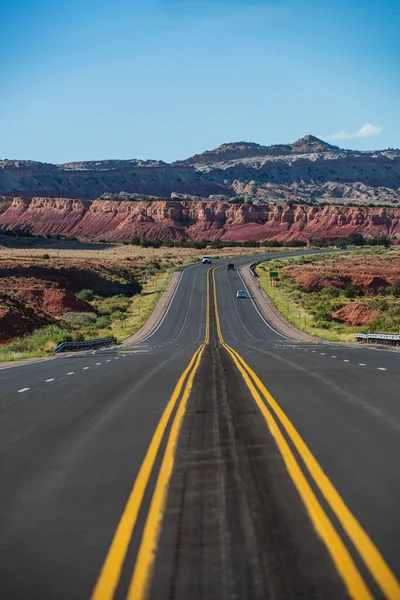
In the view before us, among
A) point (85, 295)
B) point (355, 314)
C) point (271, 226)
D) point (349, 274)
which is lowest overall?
point (355, 314)

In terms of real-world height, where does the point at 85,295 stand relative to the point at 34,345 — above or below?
below

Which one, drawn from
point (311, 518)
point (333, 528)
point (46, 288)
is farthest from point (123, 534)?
point (46, 288)

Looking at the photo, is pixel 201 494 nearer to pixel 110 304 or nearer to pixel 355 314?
pixel 355 314

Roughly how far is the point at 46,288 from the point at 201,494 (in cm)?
6184

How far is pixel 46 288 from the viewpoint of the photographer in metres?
66.7

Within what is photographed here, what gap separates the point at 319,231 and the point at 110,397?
591 feet

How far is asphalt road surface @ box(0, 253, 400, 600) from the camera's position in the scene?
16.4ft

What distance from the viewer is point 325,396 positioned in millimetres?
14406

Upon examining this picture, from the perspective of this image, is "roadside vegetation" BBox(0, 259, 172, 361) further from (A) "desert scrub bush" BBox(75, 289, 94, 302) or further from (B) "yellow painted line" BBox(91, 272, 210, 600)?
(B) "yellow painted line" BBox(91, 272, 210, 600)

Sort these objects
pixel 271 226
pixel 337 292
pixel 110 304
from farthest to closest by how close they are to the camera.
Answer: pixel 271 226 → pixel 337 292 → pixel 110 304

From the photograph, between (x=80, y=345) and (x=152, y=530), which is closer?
(x=152, y=530)

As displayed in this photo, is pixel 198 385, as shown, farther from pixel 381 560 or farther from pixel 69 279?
pixel 69 279

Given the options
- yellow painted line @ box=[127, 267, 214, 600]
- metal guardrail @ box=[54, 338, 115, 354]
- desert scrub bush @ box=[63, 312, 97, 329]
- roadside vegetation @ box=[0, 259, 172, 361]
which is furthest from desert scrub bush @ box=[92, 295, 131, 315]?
yellow painted line @ box=[127, 267, 214, 600]

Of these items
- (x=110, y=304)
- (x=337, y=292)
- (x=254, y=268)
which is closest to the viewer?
(x=110, y=304)
